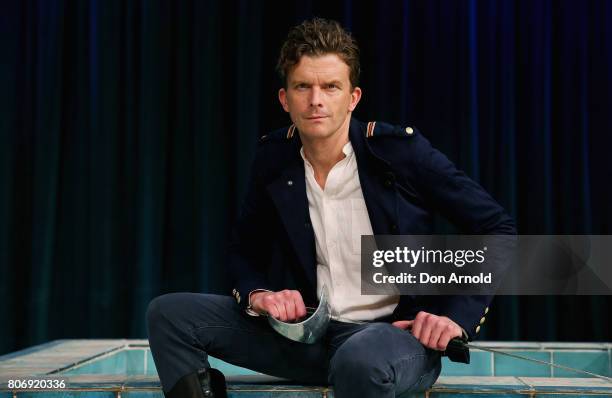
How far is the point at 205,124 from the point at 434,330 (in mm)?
1954

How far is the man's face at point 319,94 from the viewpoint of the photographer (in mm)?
1770

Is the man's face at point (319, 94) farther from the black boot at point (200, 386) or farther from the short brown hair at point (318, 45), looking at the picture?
the black boot at point (200, 386)

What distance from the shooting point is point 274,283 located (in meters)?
3.24

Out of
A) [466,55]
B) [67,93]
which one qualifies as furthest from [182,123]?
[466,55]

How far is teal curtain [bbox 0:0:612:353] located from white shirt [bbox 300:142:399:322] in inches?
59.9

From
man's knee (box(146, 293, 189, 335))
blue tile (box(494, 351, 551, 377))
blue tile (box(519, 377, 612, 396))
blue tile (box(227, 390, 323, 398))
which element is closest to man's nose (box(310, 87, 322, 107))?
man's knee (box(146, 293, 189, 335))

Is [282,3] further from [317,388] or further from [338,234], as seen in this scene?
[317,388]

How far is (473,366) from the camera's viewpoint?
2457 mm

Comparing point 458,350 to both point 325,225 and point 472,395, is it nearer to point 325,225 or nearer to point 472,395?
point 472,395

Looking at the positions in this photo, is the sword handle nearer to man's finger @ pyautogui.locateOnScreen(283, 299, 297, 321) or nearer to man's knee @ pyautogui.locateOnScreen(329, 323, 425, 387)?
man's knee @ pyautogui.locateOnScreen(329, 323, 425, 387)

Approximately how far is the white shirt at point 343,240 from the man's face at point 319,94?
4.1 inches

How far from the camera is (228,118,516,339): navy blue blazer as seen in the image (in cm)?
175

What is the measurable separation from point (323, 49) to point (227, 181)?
1.66 meters

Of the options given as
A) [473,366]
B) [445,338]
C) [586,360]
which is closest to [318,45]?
[445,338]
